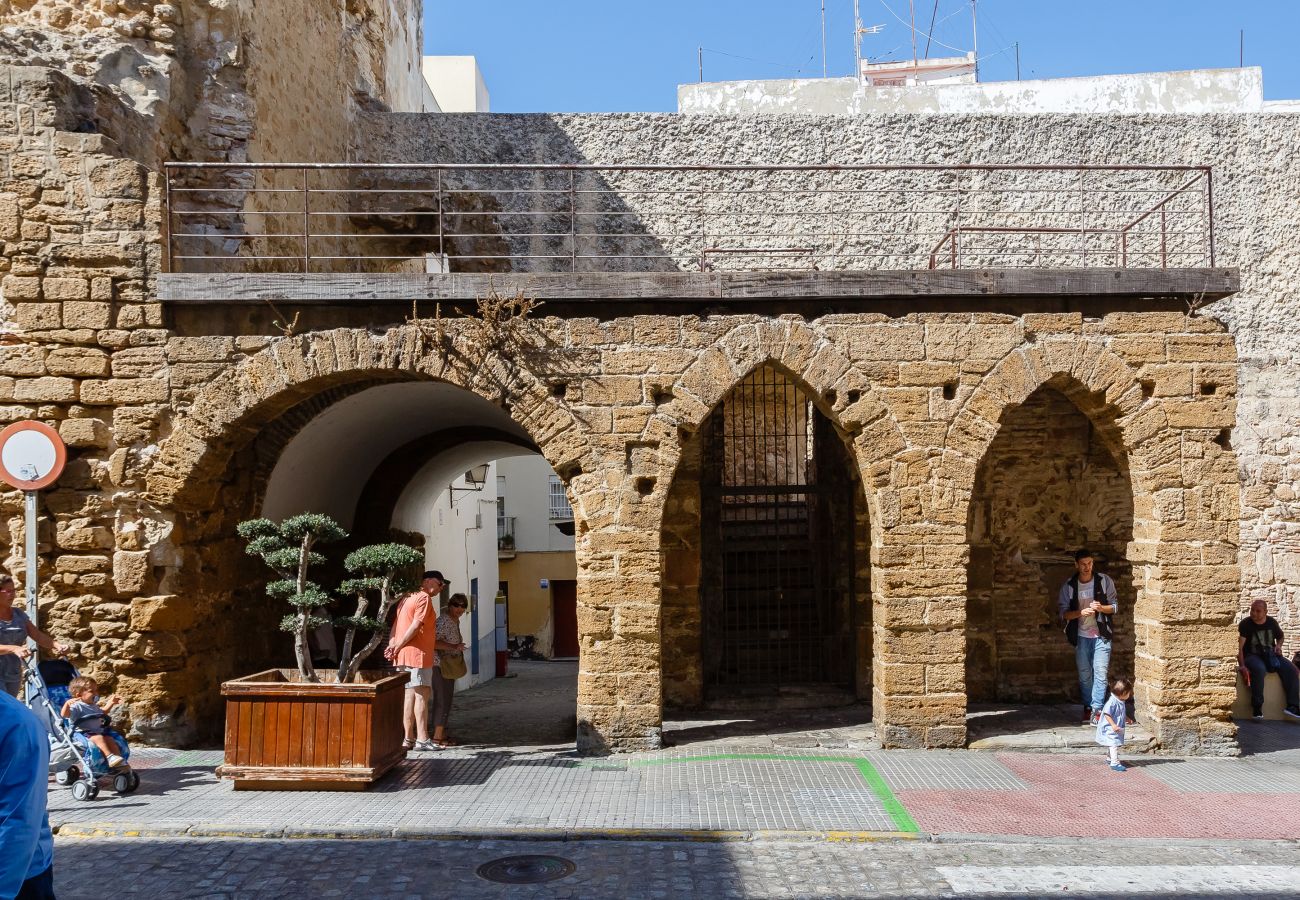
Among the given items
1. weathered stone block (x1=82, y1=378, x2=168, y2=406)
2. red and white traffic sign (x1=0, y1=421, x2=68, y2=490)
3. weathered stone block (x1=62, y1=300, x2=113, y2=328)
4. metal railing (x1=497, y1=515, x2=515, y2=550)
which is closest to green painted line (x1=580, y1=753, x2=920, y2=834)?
weathered stone block (x1=82, y1=378, x2=168, y2=406)

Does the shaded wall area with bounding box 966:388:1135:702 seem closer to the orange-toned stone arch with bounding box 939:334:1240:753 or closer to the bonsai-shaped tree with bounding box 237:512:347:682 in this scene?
the orange-toned stone arch with bounding box 939:334:1240:753

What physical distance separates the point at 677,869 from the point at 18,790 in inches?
130

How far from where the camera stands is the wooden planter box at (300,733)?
668 cm

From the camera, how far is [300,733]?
6.74 metres

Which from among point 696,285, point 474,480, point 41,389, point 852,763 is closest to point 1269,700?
point 852,763

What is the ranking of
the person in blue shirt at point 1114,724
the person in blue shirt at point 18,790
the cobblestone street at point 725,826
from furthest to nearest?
1. the person in blue shirt at point 1114,724
2. the cobblestone street at point 725,826
3. the person in blue shirt at point 18,790

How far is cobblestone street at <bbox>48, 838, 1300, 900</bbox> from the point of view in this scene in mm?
5043

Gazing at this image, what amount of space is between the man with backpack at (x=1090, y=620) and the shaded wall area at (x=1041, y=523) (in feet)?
3.92

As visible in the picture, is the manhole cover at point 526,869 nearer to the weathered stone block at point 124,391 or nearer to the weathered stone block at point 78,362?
the weathered stone block at point 124,391

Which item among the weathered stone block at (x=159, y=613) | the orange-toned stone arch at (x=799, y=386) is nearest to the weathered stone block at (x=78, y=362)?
the weathered stone block at (x=159, y=613)

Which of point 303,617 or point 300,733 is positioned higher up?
point 303,617

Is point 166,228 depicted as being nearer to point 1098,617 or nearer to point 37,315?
point 37,315

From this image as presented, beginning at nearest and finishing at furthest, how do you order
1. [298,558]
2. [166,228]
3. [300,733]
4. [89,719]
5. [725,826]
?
1. [725,826]
2. [89,719]
3. [300,733]
4. [298,558]
5. [166,228]

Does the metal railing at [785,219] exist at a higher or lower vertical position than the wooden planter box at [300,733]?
higher
